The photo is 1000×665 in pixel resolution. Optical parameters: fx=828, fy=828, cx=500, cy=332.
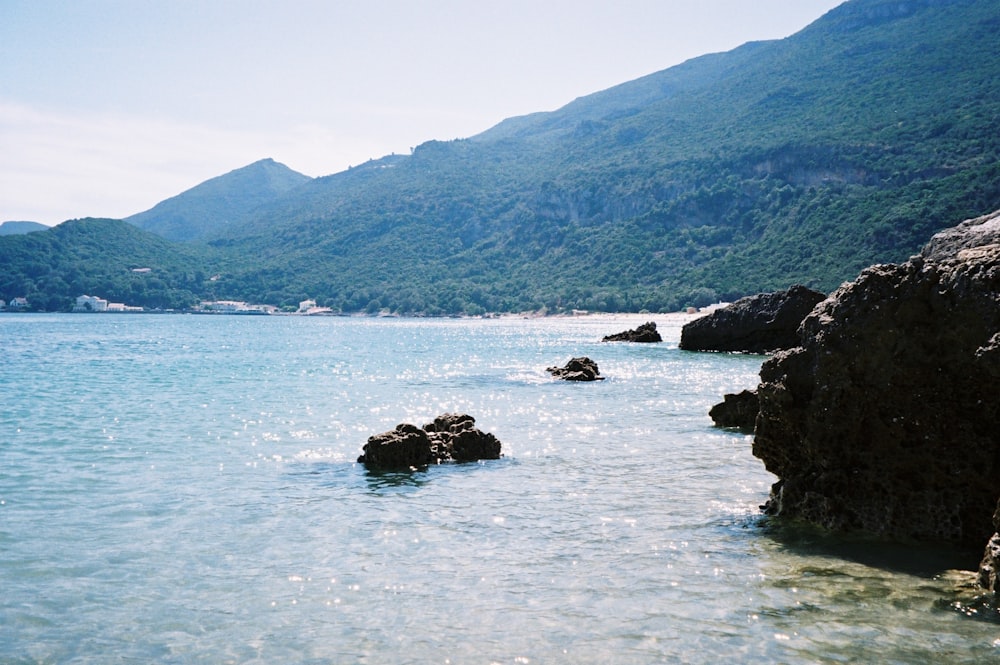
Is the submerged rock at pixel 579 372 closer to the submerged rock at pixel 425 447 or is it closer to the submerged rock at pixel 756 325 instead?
the submerged rock at pixel 756 325

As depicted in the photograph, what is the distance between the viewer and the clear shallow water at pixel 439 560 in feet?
22.5

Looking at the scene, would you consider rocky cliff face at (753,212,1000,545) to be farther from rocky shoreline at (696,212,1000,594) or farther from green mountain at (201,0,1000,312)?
green mountain at (201,0,1000,312)

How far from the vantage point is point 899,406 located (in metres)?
9.06

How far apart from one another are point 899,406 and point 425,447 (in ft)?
27.7

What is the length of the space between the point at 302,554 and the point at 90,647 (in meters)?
2.84

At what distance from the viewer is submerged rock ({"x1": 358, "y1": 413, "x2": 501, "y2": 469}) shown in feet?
48.6

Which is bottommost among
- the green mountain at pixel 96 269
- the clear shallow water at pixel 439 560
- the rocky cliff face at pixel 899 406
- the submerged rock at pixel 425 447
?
the clear shallow water at pixel 439 560

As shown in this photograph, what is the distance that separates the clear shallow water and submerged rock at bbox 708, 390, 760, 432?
42 cm

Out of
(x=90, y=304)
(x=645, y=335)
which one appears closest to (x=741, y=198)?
(x=645, y=335)

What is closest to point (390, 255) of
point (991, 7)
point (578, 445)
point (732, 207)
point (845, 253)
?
point (732, 207)

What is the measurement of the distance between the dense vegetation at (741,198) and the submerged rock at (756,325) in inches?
1778

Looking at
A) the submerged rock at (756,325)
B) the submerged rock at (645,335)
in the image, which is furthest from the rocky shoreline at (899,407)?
the submerged rock at (645,335)

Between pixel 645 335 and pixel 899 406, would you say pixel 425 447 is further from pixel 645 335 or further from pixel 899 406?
pixel 645 335

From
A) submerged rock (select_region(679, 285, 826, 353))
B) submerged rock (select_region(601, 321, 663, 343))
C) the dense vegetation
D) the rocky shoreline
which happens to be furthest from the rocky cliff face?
the dense vegetation
